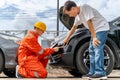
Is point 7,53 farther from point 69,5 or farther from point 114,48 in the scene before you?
point 69,5

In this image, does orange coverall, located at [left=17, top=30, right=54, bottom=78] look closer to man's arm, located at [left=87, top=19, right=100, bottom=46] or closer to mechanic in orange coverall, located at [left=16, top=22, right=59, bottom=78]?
mechanic in orange coverall, located at [left=16, top=22, right=59, bottom=78]

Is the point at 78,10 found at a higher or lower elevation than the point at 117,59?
higher

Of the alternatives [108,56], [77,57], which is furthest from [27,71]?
[108,56]

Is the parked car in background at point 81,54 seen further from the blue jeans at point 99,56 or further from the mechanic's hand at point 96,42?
the mechanic's hand at point 96,42

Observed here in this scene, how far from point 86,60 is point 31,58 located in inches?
46.0

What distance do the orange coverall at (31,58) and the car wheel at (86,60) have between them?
2.38 feet

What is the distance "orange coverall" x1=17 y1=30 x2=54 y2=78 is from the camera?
8.02m

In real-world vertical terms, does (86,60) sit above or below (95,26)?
below

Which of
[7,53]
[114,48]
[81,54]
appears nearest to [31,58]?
[81,54]

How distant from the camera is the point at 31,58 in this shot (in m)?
8.08

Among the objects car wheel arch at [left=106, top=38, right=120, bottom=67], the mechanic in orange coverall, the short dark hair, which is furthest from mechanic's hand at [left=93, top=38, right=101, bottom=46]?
car wheel arch at [left=106, top=38, right=120, bottom=67]

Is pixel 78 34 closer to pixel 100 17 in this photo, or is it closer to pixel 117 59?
pixel 117 59

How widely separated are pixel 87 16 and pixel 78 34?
1.67m

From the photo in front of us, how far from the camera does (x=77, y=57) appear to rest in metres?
8.53
